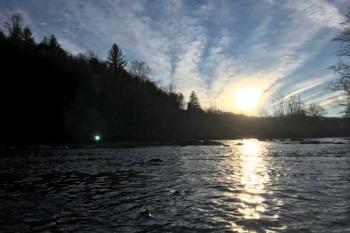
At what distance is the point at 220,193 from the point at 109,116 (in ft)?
277

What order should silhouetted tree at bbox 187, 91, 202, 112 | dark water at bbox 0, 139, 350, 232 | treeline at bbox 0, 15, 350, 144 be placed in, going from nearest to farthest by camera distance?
dark water at bbox 0, 139, 350, 232 → treeline at bbox 0, 15, 350, 144 → silhouetted tree at bbox 187, 91, 202, 112

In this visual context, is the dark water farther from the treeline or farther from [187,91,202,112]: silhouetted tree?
[187,91,202,112]: silhouetted tree

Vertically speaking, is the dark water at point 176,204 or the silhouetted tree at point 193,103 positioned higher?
the silhouetted tree at point 193,103

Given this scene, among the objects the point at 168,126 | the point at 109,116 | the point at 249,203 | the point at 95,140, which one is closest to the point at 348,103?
the point at 249,203

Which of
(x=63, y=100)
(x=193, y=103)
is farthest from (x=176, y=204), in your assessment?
(x=193, y=103)

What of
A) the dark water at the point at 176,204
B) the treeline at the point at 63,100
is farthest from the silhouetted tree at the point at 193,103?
the dark water at the point at 176,204

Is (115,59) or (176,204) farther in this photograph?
(115,59)

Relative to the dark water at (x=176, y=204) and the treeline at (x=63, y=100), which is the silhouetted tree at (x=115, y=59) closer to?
the treeline at (x=63, y=100)

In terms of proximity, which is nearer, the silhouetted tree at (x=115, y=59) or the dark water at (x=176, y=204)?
the dark water at (x=176, y=204)

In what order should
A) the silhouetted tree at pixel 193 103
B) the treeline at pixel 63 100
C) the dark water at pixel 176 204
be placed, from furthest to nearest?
the silhouetted tree at pixel 193 103
the treeline at pixel 63 100
the dark water at pixel 176 204

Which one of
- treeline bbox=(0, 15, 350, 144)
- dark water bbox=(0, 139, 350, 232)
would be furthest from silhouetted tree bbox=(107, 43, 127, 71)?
dark water bbox=(0, 139, 350, 232)

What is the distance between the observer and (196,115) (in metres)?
162

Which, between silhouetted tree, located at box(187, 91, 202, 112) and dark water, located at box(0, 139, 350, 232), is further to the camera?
silhouetted tree, located at box(187, 91, 202, 112)

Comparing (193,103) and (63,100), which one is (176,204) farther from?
(193,103)
